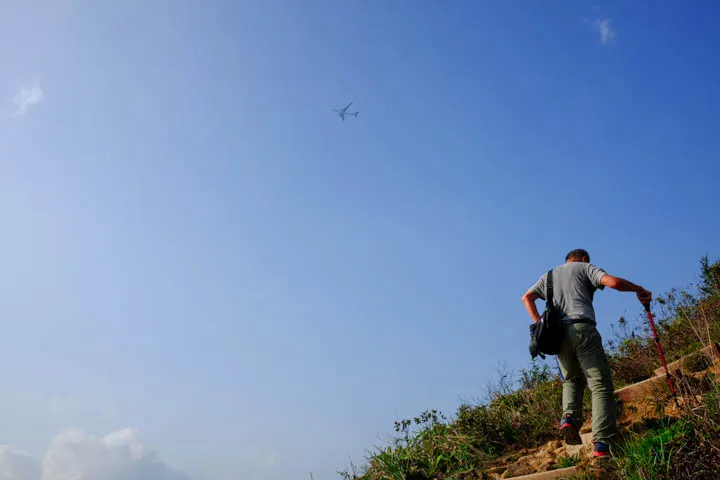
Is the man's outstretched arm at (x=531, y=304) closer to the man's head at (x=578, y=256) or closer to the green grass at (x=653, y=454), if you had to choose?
the man's head at (x=578, y=256)

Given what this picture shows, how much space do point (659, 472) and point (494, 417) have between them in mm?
3496

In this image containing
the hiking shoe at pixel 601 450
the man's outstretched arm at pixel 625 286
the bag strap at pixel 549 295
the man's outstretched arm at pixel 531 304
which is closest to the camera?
the hiking shoe at pixel 601 450

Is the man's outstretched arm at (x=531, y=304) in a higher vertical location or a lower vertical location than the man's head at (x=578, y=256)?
lower

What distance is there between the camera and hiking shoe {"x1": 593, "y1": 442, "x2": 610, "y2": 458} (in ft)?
16.5

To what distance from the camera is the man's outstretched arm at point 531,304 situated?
610 cm

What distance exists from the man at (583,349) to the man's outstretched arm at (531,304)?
0.17 feet

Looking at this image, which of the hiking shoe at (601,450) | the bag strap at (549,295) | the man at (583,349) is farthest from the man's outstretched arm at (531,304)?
the hiking shoe at (601,450)

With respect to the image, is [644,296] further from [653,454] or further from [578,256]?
[653,454]

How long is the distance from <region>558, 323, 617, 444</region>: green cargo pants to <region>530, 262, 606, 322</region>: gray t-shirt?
0.16 metres

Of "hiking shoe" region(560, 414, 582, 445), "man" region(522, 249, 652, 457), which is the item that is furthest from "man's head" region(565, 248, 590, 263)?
"hiking shoe" region(560, 414, 582, 445)

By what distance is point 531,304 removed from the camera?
619cm

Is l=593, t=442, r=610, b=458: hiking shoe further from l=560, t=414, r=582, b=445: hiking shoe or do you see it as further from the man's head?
the man's head

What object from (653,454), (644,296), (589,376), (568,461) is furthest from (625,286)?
(568,461)

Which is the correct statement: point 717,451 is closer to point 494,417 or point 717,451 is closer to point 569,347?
point 569,347
